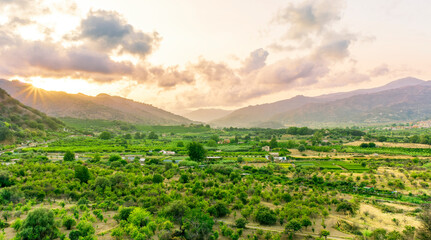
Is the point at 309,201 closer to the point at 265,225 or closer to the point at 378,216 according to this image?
the point at 378,216

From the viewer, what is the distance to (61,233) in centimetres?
2067

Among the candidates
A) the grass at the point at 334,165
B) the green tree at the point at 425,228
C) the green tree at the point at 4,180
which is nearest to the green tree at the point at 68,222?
the green tree at the point at 4,180

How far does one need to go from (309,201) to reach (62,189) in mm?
38497

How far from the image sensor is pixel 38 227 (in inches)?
762

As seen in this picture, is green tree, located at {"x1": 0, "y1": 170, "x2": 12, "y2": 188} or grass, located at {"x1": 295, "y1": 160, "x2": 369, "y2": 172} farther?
grass, located at {"x1": 295, "y1": 160, "x2": 369, "y2": 172}

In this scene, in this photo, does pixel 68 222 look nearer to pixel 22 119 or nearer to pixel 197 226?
pixel 197 226

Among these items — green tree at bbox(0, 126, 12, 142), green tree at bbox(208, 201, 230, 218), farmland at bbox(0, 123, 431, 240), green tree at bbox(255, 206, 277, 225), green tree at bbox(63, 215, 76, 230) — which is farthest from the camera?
green tree at bbox(0, 126, 12, 142)

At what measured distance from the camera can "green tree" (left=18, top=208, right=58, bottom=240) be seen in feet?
61.6

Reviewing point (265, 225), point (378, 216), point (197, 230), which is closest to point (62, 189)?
point (197, 230)

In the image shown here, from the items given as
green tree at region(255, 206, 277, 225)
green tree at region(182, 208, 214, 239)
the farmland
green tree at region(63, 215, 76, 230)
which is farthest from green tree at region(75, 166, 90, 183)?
green tree at region(255, 206, 277, 225)

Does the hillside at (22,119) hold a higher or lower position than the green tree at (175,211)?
higher

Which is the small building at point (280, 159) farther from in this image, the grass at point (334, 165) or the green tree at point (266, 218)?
the green tree at point (266, 218)

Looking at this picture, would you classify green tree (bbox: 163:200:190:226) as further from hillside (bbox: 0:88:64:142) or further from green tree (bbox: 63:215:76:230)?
hillside (bbox: 0:88:64:142)

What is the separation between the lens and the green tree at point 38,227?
18781mm
